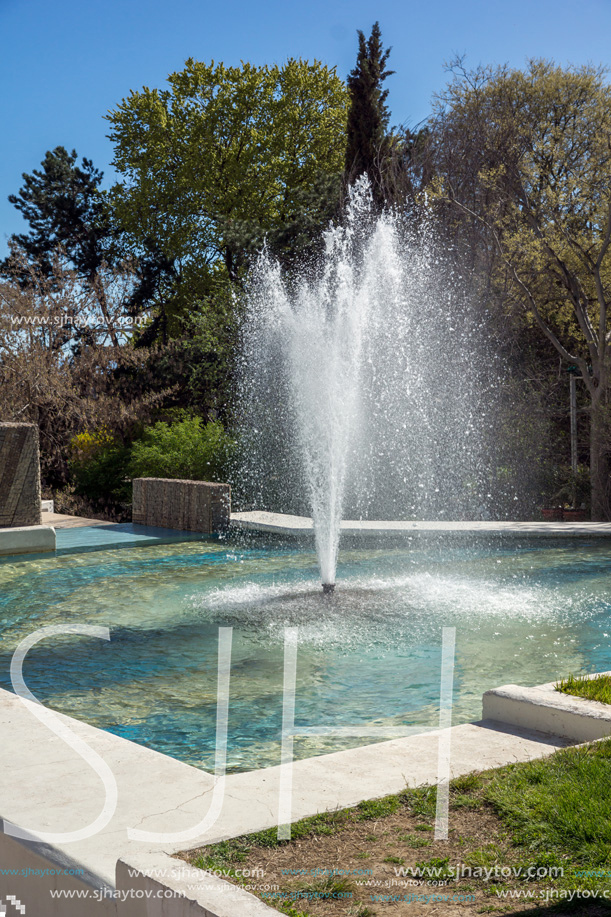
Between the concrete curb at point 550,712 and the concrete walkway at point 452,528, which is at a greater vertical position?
the concrete walkway at point 452,528

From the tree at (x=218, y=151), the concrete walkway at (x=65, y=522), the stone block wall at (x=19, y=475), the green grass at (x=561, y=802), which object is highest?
→ the tree at (x=218, y=151)

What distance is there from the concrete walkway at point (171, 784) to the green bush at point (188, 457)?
10.5m

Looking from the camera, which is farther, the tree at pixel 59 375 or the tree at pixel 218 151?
the tree at pixel 218 151

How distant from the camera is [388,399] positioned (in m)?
14.7

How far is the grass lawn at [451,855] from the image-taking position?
86.7 inches

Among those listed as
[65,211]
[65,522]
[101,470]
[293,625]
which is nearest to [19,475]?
[65,522]

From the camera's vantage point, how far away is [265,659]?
5.76 m

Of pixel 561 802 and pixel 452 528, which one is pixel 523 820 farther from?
pixel 452 528

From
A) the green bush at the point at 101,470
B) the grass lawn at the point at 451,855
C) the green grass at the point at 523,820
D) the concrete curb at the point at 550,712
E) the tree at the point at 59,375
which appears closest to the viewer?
the grass lawn at the point at 451,855

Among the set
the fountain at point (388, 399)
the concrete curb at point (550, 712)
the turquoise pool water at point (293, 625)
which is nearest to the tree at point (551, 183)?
the fountain at point (388, 399)

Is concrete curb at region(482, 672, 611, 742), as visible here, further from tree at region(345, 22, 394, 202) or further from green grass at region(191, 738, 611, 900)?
tree at region(345, 22, 394, 202)

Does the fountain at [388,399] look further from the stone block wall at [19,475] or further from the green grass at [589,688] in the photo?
the green grass at [589,688]

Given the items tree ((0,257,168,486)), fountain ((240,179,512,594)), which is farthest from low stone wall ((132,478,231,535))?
tree ((0,257,168,486))

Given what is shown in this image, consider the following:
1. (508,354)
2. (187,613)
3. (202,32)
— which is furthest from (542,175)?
(187,613)
